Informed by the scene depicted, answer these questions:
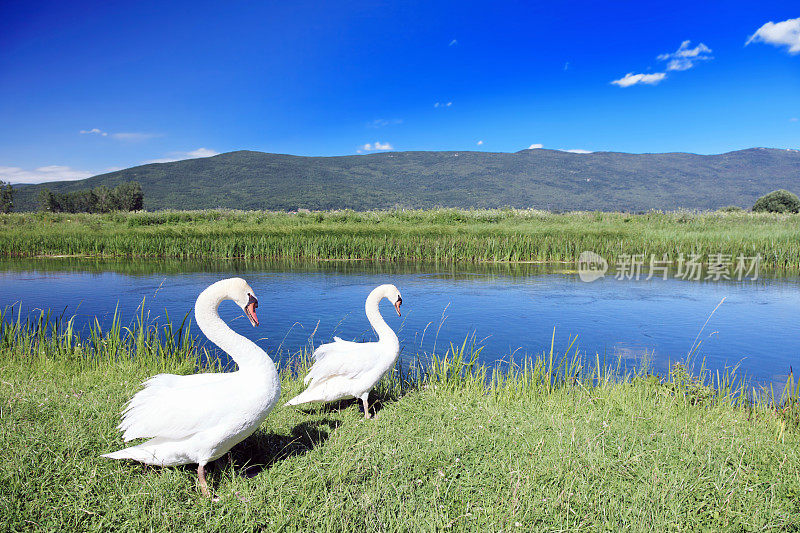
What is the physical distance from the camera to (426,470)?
10.6 feet

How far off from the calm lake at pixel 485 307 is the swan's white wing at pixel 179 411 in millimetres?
4105

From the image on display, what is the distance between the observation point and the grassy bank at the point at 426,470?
2.71 metres

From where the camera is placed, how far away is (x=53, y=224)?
31688mm

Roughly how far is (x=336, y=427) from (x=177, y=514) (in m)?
1.53

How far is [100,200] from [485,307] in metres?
90.4

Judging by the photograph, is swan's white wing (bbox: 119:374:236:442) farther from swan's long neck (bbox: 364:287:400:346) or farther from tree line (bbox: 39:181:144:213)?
tree line (bbox: 39:181:144:213)

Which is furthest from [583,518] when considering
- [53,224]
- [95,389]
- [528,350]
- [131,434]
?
[53,224]

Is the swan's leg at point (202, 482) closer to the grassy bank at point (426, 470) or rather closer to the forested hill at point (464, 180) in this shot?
the grassy bank at point (426, 470)

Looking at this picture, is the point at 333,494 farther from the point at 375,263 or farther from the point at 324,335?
the point at 375,263

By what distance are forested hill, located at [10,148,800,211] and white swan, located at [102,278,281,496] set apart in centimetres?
10259

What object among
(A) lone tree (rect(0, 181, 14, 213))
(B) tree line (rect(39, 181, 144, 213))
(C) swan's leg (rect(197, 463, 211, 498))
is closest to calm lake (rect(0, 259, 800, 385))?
(C) swan's leg (rect(197, 463, 211, 498))

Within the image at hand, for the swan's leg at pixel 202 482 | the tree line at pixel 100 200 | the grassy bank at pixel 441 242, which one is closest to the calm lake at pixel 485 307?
the grassy bank at pixel 441 242

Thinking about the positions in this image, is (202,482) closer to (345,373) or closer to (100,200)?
(345,373)

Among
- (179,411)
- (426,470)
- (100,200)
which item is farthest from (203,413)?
(100,200)
